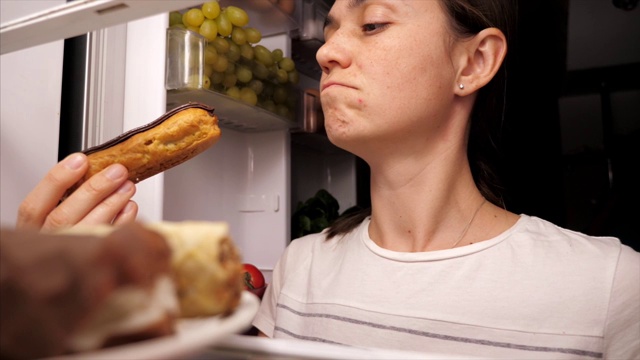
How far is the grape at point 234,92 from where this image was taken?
1189mm

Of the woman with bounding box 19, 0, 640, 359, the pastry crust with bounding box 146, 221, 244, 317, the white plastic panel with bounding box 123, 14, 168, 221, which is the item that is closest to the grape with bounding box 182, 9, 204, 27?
the white plastic panel with bounding box 123, 14, 168, 221

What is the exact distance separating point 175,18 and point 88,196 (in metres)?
0.77

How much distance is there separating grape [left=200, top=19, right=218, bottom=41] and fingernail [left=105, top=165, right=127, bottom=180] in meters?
0.68

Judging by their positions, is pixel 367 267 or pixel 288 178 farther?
pixel 288 178

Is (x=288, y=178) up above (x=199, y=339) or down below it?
above

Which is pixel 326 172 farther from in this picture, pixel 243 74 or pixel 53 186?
pixel 53 186

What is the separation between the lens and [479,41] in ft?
3.38

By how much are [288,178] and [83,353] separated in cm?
136

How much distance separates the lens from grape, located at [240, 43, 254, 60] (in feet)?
4.19

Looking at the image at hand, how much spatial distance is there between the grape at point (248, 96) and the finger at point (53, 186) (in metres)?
0.66

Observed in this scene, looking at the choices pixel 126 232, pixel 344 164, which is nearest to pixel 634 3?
pixel 344 164

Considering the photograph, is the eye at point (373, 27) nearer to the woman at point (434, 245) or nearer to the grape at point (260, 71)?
the woman at point (434, 245)

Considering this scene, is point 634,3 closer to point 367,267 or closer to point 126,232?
point 367,267

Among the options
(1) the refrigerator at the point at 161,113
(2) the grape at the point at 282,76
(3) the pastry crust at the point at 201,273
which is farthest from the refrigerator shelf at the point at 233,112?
(3) the pastry crust at the point at 201,273
